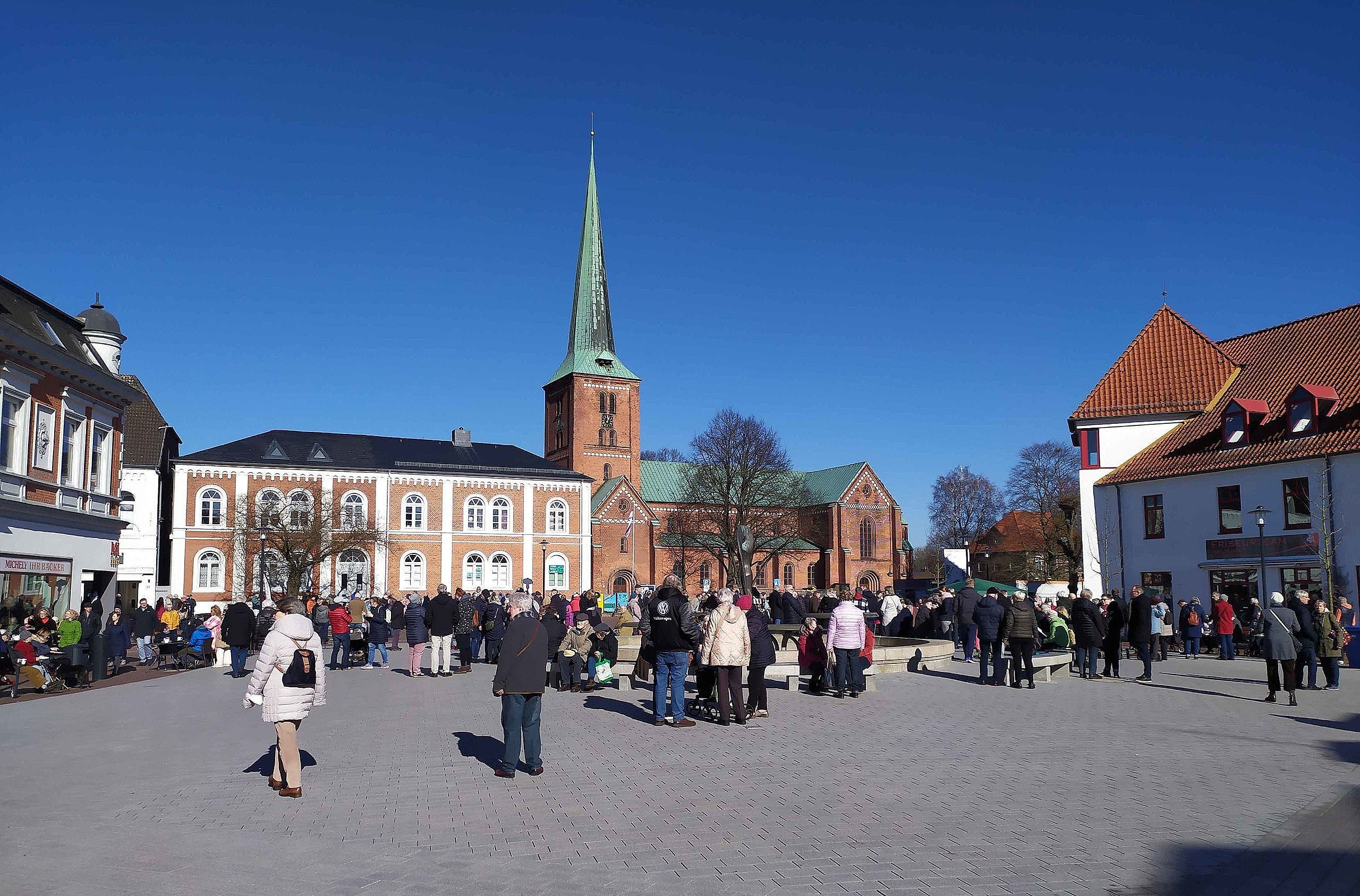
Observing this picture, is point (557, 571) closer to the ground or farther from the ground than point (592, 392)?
closer to the ground

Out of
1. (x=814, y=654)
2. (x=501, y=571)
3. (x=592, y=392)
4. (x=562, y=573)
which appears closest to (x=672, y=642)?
(x=814, y=654)

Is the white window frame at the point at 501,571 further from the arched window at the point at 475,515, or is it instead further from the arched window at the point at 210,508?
the arched window at the point at 210,508

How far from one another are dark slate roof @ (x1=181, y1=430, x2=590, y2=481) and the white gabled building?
126ft

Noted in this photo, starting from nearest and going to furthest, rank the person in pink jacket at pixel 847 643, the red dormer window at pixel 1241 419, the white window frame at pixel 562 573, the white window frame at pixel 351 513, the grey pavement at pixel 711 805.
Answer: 1. the grey pavement at pixel 711 805
2. the person in pink jacket at pixel 847 643
3. the red dormer window at pixel 1241 419
4. the white window frame at pixel 351 513
5. the white window frame at pixel 562 573

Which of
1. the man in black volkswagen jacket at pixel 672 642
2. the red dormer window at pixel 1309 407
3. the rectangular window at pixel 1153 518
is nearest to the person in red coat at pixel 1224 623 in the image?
the red dormer window at pixel 1309 407

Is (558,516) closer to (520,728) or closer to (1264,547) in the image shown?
(1264,547)

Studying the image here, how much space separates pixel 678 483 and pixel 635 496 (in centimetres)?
1100

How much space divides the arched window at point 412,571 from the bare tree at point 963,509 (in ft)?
163

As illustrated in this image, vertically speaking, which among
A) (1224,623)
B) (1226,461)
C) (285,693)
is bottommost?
(1224,623)

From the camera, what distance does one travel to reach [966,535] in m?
93.4

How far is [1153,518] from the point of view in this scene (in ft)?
123

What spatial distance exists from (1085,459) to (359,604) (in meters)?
28.0

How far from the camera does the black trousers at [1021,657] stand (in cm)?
1825

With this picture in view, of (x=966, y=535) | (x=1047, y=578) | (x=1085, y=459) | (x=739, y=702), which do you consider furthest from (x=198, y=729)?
(x=966, y=535)
